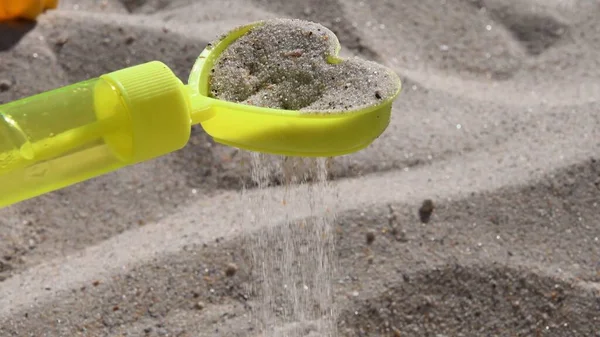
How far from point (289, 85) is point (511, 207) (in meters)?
0.64

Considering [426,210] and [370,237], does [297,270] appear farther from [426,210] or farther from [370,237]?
[426,210]

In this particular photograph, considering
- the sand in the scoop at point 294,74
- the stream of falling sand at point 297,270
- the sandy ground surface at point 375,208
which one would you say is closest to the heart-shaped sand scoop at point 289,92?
the sand in the scoop at point 294,74

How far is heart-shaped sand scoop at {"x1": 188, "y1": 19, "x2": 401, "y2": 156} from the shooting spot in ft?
3.37

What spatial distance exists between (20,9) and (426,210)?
1.05 m

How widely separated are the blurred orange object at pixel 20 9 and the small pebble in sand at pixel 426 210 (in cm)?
103

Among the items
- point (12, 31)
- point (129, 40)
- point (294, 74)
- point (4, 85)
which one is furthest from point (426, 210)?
point (12, 31)

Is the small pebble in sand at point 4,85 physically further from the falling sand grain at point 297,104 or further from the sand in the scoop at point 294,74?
the sand in the scoop at point 294,74

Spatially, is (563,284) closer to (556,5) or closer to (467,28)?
(467,28)

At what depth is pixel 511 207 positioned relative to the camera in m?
1.58

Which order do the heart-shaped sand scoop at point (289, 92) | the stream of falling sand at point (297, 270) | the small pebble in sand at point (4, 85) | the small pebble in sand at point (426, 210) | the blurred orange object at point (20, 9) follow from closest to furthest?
the heart-shaped sand scoop at point (289, 92)
the stream of falling sand at point (297, 270)
the small pebble in sand at point (426, 210)
the small pebble in sand at point (4, 85)
the blurred orange object at point (20, 9)

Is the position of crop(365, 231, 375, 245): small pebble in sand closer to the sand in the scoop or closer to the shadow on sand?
the sand in the scoop

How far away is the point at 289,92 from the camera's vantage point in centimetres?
112

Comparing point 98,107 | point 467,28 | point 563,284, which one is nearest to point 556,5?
point 467,28

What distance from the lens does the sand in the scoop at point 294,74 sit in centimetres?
109
